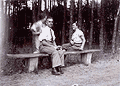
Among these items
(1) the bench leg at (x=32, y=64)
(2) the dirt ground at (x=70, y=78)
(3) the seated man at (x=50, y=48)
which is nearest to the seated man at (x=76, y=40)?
(2) the dirt ground at (x=70, y=78)

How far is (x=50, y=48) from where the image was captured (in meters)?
6.43

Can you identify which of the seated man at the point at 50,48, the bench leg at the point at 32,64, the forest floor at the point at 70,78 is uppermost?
the seated man at the point at 50,48

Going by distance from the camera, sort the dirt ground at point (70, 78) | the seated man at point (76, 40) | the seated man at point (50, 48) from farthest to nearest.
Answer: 1. the seated man at point (76, 40)
2. the seated man at point (50, 48)
3. the dirt ground at point (70, 78)

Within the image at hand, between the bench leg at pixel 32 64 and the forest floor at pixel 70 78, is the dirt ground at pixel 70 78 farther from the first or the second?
the bench leg at pixel 32 64

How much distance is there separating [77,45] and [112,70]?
6.21 ft

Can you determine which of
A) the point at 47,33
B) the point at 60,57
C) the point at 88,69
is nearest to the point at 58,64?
the point at 60,57

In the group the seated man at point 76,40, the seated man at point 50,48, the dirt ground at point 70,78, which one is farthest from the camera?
the seated man at point 76,40

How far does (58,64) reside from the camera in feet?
20.0

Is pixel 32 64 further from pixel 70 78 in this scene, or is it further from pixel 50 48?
pixel 70 78

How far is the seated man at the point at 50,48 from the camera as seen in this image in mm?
6156

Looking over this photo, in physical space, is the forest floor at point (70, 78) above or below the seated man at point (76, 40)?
below

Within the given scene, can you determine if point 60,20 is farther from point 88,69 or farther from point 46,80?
point 46,80

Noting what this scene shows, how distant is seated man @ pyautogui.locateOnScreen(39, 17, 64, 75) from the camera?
6156 millimetres

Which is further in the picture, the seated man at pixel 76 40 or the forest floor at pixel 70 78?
the seated man at pixel 76 40
